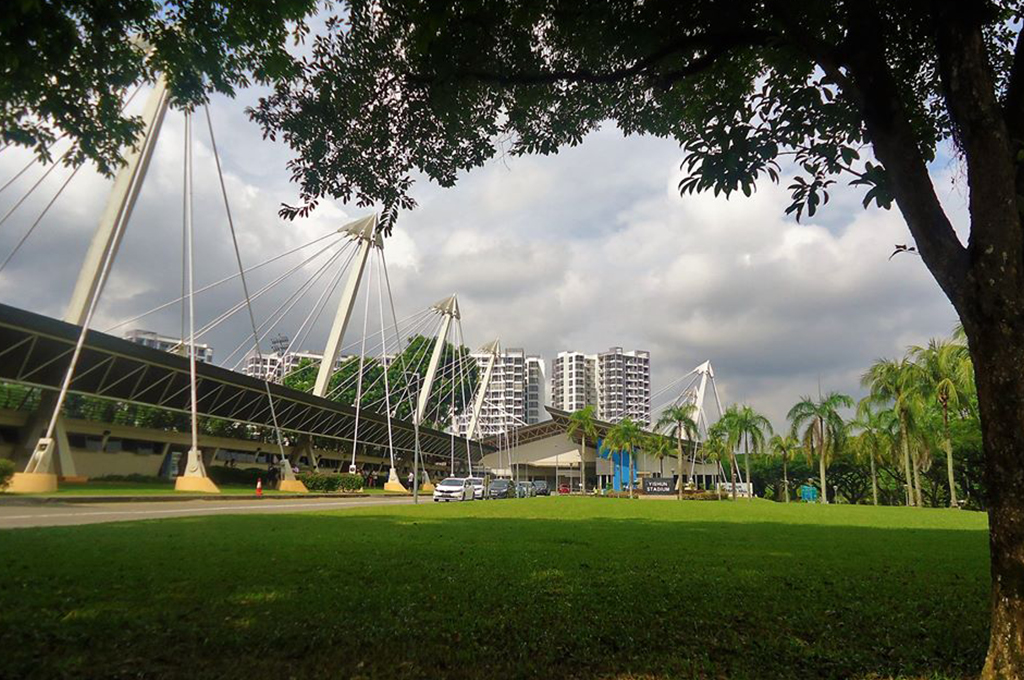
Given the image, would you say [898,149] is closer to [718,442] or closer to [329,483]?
[329,483]

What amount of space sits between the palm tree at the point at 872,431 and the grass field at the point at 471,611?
1540 inches

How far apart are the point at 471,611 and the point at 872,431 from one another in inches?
2138

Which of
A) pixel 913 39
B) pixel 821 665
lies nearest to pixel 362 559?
pixel 821 665

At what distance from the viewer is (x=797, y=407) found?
54.2 meters

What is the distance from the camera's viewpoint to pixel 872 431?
52.8 metres

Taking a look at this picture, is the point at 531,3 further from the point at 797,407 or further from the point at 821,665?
the point at 797,407

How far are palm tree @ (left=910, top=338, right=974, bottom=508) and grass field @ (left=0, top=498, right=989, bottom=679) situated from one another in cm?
3244

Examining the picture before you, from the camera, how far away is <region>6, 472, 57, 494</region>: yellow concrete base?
27.1 metres

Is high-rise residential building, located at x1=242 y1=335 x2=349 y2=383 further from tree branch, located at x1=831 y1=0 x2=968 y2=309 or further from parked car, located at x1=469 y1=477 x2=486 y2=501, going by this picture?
tree branch, located at x1=831 y1=0 x2=968 y2=309

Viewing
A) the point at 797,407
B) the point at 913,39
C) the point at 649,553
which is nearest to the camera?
the point at 913,39

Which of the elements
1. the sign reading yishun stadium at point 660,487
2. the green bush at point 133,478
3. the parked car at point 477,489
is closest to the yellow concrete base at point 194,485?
the green bush at point 133,478

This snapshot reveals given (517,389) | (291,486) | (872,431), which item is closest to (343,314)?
(291,486)

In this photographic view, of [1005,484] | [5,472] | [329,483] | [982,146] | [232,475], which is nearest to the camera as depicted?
[1005,484]

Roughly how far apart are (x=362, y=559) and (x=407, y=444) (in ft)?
246
